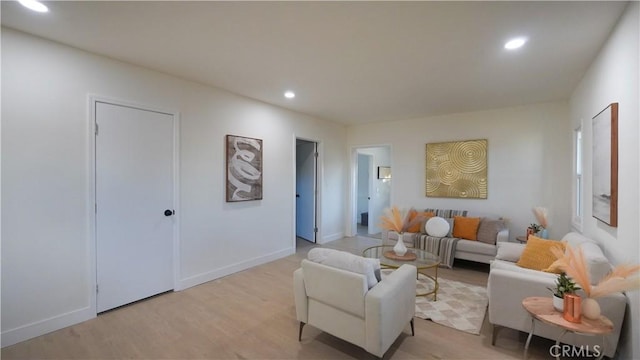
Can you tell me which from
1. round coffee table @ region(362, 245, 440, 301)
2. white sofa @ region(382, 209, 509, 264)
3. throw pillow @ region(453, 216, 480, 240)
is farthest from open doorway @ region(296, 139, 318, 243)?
throw pillow @ region(453, 216, 480, 240)

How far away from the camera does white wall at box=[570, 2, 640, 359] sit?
5.74 ft

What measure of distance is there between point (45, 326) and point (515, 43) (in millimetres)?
4650

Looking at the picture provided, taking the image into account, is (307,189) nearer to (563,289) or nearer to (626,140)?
(563,289)

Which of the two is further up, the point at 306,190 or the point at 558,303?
the point at 306,190

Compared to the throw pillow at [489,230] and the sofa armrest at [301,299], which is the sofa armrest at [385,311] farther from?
the throw pillow at [489,230]

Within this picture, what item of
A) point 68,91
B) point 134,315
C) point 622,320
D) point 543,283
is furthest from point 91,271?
point 622,320

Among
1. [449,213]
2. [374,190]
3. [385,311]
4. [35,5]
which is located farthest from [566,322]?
[374,190]

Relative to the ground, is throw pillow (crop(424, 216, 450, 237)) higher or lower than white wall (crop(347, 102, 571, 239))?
lower

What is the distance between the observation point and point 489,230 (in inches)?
160

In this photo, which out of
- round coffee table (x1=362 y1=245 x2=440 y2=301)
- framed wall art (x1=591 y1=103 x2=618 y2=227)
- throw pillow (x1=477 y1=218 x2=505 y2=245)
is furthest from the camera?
throw pillow (x1=477 y1=218 x2=505 y2=245)

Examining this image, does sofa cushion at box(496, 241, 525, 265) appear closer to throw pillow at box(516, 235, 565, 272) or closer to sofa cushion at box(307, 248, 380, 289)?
throw pillow at box(516, 235, 565, 272)

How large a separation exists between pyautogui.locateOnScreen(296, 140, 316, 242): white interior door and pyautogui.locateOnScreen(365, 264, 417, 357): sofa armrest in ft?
11.7

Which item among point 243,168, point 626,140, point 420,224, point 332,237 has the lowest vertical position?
point 332,237

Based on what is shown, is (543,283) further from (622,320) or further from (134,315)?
(134,315)
